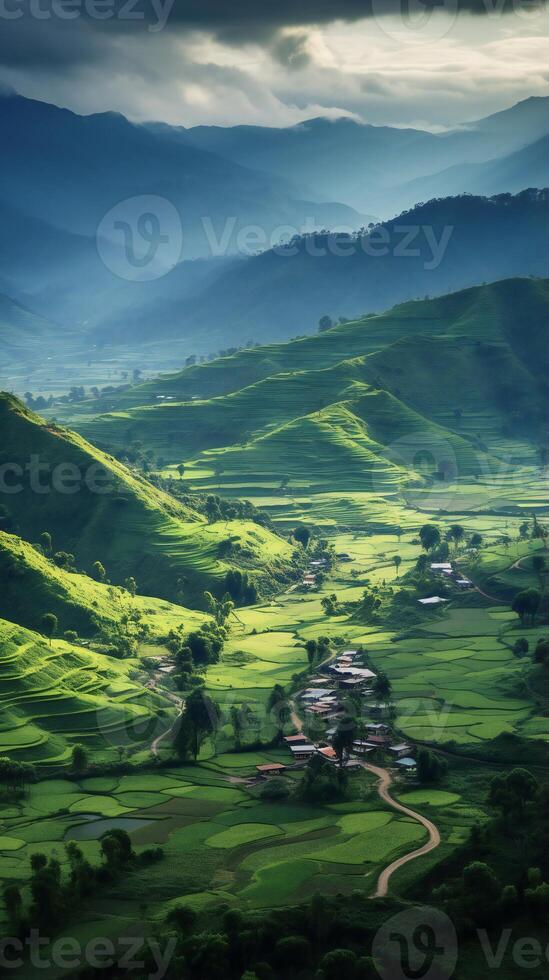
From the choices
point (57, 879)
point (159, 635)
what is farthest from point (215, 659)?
point (57, 879)

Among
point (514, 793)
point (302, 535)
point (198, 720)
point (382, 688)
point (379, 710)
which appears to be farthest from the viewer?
point (302, 535)

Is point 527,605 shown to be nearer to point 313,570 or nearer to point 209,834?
point 313,570

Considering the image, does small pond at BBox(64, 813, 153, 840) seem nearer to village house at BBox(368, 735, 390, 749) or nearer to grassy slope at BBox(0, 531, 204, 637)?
village house at BBox(368, 735, 390, 749)

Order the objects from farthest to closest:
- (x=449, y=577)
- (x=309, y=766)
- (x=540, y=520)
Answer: (x=540, y=520)
(x=449, y=577)
(x=309, y=766)

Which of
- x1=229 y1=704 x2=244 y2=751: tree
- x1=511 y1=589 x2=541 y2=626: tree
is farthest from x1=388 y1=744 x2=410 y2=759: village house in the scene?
x1=511 y1=589 x2=541 y2=626: tree

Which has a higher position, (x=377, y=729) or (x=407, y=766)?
(x=377, y=729)

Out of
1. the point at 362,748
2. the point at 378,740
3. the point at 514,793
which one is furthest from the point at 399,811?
the point at 378,740

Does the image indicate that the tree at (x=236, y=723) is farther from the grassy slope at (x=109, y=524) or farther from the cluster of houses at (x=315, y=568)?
the cluster of houses at (x=315, y=568)

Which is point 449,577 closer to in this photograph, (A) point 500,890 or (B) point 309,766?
(B) point 309,766
